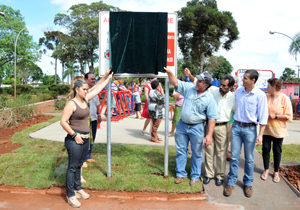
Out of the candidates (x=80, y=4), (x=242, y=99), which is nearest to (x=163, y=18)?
(x=242, y=99)

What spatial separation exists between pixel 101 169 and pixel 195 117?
2180 millimetres

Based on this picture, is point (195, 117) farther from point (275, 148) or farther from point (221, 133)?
point (275, 148)

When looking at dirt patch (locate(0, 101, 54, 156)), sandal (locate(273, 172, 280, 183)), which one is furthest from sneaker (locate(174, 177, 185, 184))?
dirt patch (locate(0, 101, 54, 156))

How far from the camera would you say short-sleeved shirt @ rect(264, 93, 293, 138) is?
4258mm

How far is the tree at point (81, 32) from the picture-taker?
24.2 m

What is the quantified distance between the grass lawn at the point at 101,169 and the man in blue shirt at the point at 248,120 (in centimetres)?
81

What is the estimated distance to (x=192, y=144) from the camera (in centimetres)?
411

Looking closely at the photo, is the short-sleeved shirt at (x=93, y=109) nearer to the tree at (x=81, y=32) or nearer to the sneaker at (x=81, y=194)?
the sneaker at (x=81, y=194)

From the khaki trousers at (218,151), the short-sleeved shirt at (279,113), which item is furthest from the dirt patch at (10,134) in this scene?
the short-sleeved shirt at (279,113)

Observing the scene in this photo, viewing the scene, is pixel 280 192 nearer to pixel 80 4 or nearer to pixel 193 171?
pixel 193 171

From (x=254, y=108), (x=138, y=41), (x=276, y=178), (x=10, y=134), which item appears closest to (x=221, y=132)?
(x=254, y=108)

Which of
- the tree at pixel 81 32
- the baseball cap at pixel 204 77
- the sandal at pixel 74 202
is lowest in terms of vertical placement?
the sandal at pixel 74 202

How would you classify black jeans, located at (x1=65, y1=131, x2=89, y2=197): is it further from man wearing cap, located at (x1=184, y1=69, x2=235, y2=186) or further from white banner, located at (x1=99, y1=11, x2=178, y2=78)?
man wearing cap, located at (x1=184, y1=69, x2=235, y2=186)

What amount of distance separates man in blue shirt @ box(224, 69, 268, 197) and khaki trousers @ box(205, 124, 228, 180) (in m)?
0.22
